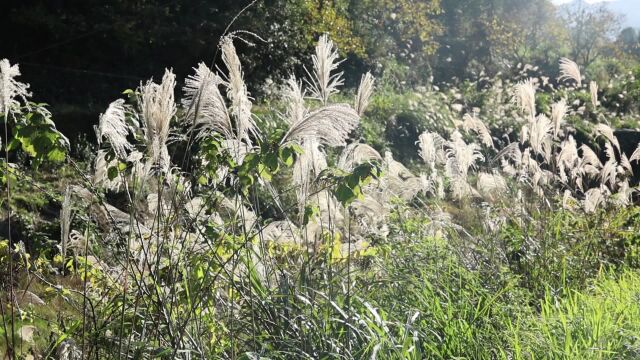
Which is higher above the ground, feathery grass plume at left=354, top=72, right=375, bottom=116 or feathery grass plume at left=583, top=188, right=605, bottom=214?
feathery grass plume at left=354, top=72, right=375, bottom=116

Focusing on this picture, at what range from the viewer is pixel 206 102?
3674 millimetres

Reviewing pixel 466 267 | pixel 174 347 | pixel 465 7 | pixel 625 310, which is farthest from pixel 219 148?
pixel 465 7

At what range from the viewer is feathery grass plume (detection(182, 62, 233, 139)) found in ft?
11.4

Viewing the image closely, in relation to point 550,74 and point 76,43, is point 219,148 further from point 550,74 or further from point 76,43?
point 550,74

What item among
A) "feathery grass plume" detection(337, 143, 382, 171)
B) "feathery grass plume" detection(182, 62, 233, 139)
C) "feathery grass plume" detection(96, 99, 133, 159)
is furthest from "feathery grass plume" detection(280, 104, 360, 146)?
"feathery grass plume" detection(337, 143, 382, 171)

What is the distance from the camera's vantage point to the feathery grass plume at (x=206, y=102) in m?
3.47

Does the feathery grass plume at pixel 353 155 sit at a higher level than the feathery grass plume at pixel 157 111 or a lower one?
lower

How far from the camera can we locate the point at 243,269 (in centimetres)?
443

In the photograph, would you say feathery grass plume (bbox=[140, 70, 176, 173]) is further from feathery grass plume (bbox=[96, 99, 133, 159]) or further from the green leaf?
the green leaf

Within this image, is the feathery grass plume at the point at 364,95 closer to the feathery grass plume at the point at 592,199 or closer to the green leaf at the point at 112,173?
the green leaf at the point at 112,173

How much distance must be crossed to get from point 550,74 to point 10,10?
1932 centimetres

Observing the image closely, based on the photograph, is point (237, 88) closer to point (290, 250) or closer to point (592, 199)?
point (290, 250)

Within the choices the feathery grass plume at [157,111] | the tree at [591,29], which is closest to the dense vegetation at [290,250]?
the feathery grass plume at [157,111]

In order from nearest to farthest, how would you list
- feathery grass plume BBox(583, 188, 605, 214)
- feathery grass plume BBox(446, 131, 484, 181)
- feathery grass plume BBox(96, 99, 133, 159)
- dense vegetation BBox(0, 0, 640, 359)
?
feathery grass plume BBox(96, 99, 133, 159)
dense vegetation BBox(0, 0, 640, 359)
feathery grass plume BBox(446, 131, 484, 181)
feathery grass plume BBox(583, 188, 605, 214)
